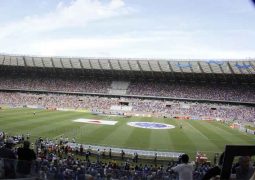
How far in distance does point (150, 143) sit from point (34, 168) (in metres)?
27.9

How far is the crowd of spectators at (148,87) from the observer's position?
272 feet

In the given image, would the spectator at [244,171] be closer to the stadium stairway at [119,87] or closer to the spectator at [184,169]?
the spectator at [184,169]

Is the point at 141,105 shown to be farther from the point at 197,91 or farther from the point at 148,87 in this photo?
the point at 197,91

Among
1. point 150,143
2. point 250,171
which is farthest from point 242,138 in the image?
point 250,171

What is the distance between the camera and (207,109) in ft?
251

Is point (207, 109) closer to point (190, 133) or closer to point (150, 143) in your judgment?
point (190, 133)

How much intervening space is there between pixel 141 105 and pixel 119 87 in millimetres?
12498

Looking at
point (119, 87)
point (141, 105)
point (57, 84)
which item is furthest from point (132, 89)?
point (57, 84)

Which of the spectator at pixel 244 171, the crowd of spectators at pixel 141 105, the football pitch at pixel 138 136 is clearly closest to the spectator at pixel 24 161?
the spectator at pixel 244 171

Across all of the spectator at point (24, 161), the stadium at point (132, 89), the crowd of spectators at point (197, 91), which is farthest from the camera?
the crowd of spectators at point (197, 91)

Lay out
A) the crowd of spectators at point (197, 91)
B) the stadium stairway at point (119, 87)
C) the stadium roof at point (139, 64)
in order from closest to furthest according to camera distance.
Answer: the stadium roof at point (139, 64) < the crowd of spectators at point (197, 91) < the stadium stairway at point (119, 87)

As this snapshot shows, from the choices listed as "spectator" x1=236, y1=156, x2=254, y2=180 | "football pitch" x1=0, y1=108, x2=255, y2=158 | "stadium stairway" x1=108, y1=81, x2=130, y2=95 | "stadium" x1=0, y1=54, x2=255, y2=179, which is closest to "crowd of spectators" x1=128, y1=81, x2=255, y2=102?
"stadium" x1=0, y1=54, x2=255, y2=179

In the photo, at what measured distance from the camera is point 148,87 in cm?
8875

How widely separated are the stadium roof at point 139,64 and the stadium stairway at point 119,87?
14.4ft
